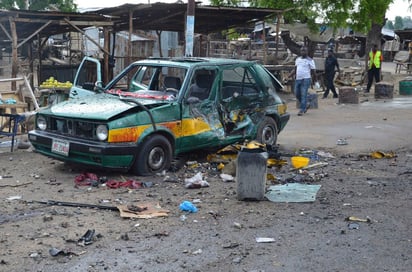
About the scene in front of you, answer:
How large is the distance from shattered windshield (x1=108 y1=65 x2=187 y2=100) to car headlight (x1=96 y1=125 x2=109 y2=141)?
1236mm

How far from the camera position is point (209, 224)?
5.54 meters

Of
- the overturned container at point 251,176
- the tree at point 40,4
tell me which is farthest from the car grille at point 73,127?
the tree at point 40,4

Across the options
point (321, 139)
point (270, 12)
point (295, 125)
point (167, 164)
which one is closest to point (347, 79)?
point (270, 12)

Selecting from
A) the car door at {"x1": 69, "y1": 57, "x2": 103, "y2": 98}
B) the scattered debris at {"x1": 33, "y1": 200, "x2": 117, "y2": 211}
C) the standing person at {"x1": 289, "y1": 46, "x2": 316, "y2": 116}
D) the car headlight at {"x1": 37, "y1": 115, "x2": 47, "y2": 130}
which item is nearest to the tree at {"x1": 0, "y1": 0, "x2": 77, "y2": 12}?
the standing person at {"x1": 289, "y1": 46, "x2": 316, "y2": 116}

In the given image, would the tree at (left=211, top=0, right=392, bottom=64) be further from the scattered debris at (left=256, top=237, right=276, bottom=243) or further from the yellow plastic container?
the scattered debris at (left=256, top=237, right=276, bottom=243)

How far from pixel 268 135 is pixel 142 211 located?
13.6 ft

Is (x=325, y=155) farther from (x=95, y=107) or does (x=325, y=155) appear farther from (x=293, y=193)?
(x=95, y=107)

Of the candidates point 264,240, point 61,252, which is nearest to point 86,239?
point 61,252

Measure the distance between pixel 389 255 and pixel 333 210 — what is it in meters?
1.34

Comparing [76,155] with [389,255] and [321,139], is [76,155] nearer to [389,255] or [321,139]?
[389,255]

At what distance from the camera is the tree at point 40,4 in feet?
108

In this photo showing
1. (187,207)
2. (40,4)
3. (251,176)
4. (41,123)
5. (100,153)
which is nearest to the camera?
(187,207)

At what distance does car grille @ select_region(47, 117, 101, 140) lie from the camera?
282 inches

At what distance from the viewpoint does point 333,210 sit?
6039 millimetres
